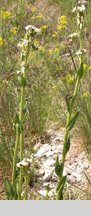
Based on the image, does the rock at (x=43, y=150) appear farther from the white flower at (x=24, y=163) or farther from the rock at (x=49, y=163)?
the white flower at (x=24, y=163)

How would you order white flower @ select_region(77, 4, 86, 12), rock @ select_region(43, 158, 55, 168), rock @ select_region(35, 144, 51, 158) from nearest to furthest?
1. white flower @ select_region(77, 4, 86, 12)
2. rock @ select_region(43, 158, 55, 168)
3. rock @ select_region(35, 144, 51, 158)

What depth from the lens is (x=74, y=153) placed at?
2.68 metres

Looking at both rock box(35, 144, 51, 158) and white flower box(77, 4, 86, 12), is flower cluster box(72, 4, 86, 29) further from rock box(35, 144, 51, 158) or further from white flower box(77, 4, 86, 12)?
rock box(35, 144, 51, 158)

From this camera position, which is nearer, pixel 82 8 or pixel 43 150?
pixel 82 8

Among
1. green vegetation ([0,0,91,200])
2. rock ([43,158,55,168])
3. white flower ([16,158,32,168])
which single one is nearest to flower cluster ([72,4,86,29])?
green vegetation ([0,0,91,200])

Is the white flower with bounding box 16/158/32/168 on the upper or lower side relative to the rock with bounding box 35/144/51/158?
upper

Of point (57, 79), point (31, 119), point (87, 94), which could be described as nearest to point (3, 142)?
point (31, 119)

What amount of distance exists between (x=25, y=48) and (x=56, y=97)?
211 centimetres

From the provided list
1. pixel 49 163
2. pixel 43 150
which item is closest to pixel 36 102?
pixel 43 150

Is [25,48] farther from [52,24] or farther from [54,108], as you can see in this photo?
[52,24]

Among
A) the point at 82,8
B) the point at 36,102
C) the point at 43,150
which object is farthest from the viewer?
the point at 36,102

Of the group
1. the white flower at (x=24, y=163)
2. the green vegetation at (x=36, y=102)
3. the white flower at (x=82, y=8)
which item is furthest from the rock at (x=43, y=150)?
the white flower at (x=82, y=8)

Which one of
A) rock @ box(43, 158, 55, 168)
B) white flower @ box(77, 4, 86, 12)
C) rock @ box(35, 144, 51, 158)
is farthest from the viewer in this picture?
rock @ box(35, 144, 51, 158)

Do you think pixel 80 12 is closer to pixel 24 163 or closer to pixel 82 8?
pixel 82 8
